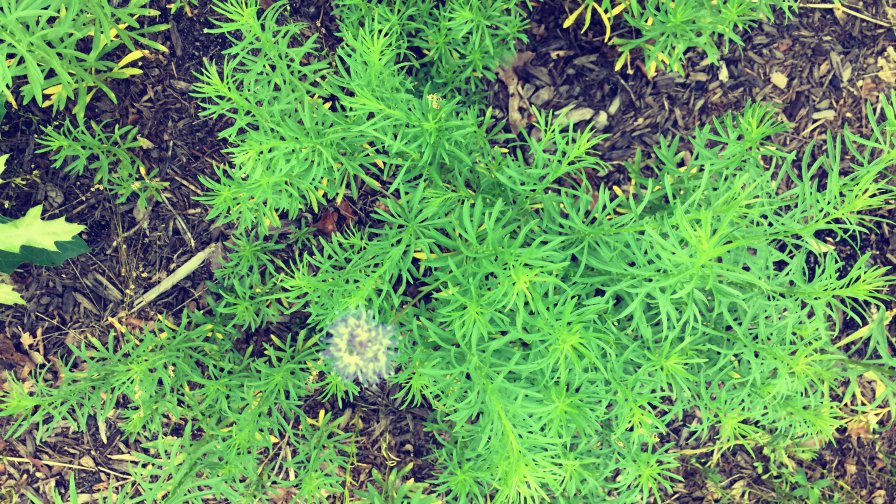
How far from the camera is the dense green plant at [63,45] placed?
7.09 feet

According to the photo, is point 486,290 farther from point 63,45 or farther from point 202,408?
point 63,45


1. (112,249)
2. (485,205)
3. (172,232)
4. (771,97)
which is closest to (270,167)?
(485,205)

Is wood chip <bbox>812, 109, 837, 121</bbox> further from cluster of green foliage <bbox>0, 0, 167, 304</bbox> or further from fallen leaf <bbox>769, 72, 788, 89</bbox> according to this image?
cluster of green foliage <bbox>0, 0, 167, 304</bbox>

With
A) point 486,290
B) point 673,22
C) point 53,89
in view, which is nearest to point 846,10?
point 673,22

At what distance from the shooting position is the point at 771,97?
3420 mm

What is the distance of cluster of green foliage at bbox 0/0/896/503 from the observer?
6.90 ft

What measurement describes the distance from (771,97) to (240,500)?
3671mm

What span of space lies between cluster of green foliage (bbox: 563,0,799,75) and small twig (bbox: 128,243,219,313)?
2407mm

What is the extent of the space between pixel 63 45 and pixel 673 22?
2769mm

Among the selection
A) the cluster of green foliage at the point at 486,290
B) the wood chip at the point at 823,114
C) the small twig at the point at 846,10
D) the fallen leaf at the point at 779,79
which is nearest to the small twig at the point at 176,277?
the cluster of green foliage at the point at 486,290

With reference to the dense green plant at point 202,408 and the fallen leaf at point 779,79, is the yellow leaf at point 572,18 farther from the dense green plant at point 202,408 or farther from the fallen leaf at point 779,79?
the dense green plant at point 202,408

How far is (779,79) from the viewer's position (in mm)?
3418

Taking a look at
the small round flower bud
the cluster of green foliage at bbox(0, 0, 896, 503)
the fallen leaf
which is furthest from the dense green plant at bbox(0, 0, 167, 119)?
the fallen leaf

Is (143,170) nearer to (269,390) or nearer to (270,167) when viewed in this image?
(270,167)
